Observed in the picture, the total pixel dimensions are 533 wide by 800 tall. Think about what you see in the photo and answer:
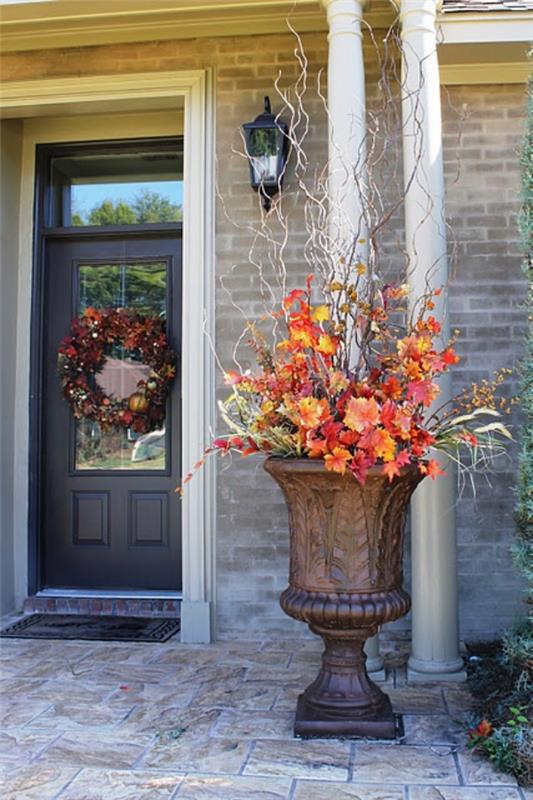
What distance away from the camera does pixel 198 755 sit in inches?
99.3

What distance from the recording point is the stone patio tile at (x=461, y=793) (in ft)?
7.29

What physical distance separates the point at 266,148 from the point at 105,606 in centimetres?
267

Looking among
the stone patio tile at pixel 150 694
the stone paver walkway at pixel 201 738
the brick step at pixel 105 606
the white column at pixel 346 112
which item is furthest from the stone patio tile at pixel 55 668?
the white column at pixel 346 112

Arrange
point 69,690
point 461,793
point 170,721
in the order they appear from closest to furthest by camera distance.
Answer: point 461,793
point 170,721
point 69,690

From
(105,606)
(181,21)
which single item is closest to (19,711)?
(105,606)

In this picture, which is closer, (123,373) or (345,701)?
(345,701)

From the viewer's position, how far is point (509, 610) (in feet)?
12.4

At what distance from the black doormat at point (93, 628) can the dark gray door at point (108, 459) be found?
10.0 inches

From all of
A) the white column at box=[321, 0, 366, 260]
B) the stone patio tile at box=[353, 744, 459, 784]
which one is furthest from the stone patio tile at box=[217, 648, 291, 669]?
the white column at box=[321, 0, 366, 260]

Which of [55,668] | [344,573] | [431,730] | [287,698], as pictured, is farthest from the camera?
[55,668]

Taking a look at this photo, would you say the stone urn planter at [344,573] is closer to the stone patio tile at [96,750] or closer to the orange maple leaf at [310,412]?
the orange maple leaf at [310,412]

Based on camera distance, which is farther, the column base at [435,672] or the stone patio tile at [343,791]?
the column base at [435,672]

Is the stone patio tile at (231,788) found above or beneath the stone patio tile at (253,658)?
beneath

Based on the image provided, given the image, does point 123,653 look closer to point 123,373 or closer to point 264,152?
point 123,373
